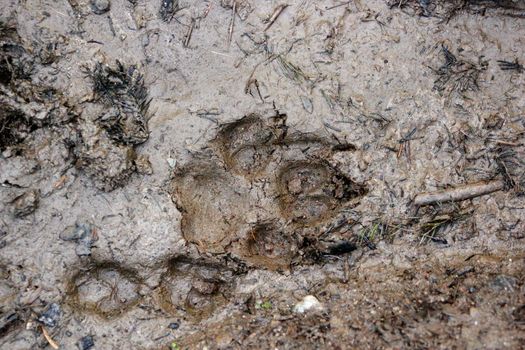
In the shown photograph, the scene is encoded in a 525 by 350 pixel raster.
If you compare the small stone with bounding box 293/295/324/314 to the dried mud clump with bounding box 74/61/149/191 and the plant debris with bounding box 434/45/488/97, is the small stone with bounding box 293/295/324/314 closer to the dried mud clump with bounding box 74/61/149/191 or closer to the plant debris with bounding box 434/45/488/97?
the dried mud clump with bounding box 74/61/149/191

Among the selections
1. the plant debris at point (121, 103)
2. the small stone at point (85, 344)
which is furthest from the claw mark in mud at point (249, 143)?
the small stone at point (85, 344)

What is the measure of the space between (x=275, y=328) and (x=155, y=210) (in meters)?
1.04

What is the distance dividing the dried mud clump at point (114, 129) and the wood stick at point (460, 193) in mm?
1809

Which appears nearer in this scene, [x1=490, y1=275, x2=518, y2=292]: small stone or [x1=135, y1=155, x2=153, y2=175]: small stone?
[x1=490, y1=275, x2=518, y2=292]: small stone

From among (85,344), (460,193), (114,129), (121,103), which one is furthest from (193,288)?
(460,193)

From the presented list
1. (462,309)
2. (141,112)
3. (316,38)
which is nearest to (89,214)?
(141,112)

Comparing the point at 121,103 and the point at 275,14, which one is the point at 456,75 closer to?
the point at 275,14

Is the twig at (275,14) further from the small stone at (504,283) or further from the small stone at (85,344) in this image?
the small stone at (85,344)

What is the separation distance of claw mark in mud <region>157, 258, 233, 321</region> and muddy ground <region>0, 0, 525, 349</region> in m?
0.01

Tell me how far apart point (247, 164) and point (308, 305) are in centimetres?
97

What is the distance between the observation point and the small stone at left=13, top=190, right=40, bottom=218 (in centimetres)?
304

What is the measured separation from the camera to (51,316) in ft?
9.98

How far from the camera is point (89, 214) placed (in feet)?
10.3

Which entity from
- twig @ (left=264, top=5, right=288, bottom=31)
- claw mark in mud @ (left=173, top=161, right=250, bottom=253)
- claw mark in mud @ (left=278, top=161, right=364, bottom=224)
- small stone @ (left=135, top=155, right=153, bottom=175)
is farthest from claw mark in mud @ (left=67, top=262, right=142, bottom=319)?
twig @ (left=264, top=5, right=288, bottom=31)
